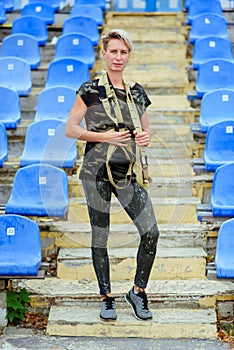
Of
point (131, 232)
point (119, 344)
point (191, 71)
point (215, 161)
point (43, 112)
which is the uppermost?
point (191, 71)

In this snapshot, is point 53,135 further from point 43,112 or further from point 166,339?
point 166,339

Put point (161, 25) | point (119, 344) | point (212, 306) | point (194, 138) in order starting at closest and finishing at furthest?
point (119, 344), point (212, 306), point (194, 138), point (161, 25)

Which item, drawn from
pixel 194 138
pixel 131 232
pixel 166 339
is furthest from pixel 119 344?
pixel 194 138

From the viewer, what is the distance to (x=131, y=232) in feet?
18.6

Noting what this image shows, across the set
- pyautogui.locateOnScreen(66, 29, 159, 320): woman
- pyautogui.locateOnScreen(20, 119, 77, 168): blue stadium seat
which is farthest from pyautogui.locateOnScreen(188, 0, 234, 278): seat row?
pyautogui.locateOnScreen(20, 119, 77, 168): blue stadium seat

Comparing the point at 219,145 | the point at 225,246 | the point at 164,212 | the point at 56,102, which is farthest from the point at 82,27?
the point at 225,246

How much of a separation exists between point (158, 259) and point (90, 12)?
4901 mm

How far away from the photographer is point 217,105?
6887mm

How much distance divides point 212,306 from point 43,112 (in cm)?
276

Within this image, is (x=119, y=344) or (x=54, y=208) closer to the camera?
(x=119, y=344)

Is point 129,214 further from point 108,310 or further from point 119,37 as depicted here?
point 119,37

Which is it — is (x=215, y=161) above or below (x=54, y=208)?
above

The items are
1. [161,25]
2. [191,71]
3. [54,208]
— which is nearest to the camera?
[54,208]

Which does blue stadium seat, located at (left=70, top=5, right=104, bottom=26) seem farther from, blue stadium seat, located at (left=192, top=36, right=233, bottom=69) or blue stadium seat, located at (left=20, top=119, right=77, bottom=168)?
blue stadium seat, located at (left=20, top=119, right=77, bottom=168)
